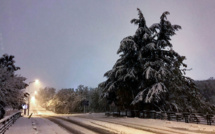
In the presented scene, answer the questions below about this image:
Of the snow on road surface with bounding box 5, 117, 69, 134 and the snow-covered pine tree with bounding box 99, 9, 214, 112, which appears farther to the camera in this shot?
the snow-covered pine tree with bounding box 99, 9, 214, 112

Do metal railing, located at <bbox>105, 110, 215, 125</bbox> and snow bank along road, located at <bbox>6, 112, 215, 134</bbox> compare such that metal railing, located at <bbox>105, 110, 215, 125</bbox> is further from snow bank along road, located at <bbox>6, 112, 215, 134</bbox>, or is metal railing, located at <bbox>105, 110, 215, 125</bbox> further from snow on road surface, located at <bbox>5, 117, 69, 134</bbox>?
snow on road surface, located at <bbox>5, 117, 69, 134</bbox>

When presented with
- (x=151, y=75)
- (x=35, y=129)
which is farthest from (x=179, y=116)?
(x=35, y=129)

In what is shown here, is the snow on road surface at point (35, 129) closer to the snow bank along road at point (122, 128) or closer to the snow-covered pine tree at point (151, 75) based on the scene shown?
the snow bank along road at point (122, 128)

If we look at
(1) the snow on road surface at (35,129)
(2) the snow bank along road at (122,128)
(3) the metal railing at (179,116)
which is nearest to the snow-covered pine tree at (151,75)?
(3) the metal railing at (179,116)

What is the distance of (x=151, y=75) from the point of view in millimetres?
27500

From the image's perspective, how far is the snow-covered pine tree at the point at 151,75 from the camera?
29.0 meters

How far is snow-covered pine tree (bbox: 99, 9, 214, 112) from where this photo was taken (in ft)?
95.1

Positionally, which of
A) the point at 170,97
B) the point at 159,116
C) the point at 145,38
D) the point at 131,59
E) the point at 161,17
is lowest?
the point at 159,116

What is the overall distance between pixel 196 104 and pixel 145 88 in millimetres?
8196

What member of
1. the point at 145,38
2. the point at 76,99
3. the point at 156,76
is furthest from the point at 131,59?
the point at 76,99

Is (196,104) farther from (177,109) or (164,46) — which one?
(164,46)

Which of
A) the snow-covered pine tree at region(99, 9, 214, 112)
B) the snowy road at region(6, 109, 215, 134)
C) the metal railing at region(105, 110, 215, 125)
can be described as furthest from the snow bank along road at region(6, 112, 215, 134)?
the snow-covered pine tree at region(99, 9, 214, 112)

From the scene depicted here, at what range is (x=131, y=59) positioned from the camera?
32500 millimetres

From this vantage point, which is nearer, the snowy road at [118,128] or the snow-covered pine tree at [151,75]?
the snowy road at [118,128]
